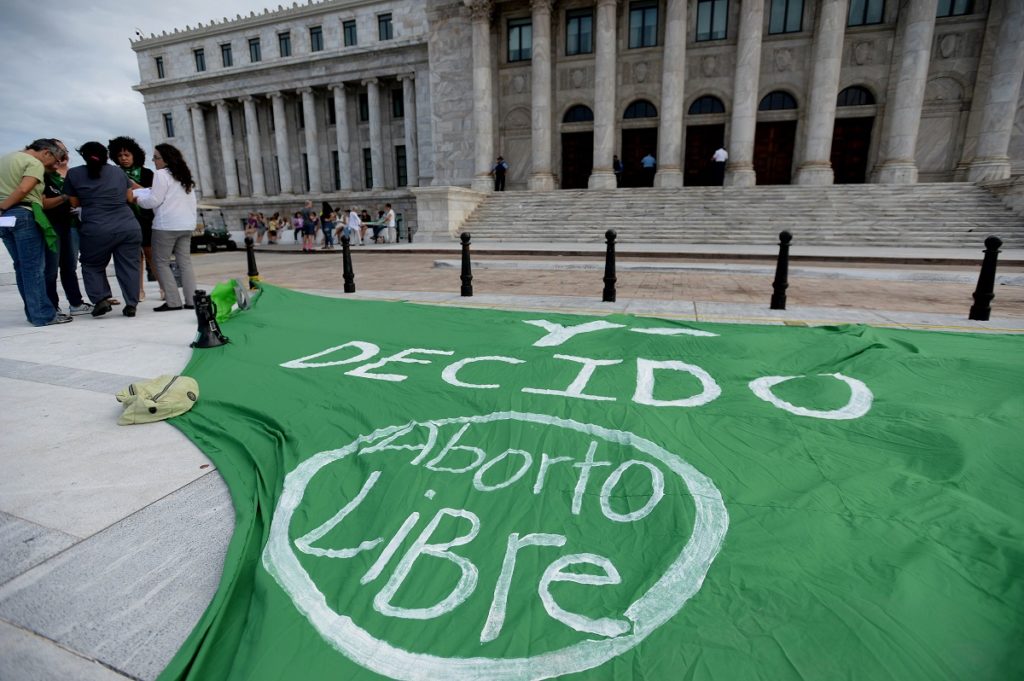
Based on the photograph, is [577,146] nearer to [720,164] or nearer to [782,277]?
[720,164]

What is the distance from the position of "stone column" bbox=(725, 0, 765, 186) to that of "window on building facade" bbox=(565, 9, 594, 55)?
7594 mm

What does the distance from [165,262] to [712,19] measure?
29301mm

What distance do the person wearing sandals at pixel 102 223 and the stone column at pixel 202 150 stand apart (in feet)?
154

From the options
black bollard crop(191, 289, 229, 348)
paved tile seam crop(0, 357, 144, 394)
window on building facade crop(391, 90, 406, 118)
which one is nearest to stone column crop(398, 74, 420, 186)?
window on building facade crop(391, 90, 406, 118)

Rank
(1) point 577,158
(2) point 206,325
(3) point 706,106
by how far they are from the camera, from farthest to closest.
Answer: (1) point 577,158 → (3) point 706,106 → (2) point 206,325

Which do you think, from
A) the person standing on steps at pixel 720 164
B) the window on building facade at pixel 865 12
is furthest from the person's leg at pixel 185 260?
the window on building facade at pixel 865 12

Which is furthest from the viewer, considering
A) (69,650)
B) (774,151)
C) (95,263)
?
(774,151)

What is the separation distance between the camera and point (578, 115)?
2977cm

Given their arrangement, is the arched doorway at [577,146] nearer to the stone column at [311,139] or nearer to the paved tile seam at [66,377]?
the stone column at [311,139]

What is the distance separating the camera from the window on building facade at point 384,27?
127 ft

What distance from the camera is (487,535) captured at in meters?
1.95

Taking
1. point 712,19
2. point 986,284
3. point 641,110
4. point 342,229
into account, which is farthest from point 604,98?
point 986,284

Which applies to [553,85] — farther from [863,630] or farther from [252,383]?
[863,630]

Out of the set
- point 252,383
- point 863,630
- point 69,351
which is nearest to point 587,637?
point 863,630
